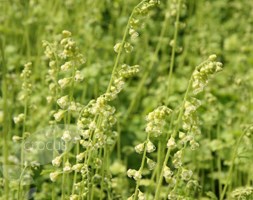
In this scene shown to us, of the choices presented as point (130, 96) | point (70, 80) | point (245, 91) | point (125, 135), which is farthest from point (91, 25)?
point (70, 80)

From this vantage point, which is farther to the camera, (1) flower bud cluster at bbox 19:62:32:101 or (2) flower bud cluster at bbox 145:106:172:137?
(1) flower bud cluster at bbox 19:62:32:101

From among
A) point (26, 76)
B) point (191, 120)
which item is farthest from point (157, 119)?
point (26, 76)

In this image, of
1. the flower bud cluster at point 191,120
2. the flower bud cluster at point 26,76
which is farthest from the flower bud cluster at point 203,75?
the flower bud cluster at point 26,76

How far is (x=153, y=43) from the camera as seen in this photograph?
5934mm

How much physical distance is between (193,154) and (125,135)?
0.65m

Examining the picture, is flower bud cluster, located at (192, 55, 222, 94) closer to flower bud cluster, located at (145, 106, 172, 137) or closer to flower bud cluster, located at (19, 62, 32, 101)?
Result: flower bud cluster, located at (145, 106, 172, 137)

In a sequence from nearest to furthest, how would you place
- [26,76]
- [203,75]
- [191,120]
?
[203,75] → [191,120] → [26,76]

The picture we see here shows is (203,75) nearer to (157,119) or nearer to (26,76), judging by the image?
(157,119)

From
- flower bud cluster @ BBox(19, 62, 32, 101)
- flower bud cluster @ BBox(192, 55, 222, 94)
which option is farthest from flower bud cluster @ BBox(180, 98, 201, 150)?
flower bud cluster @ BBox(19, 62, 32, 101)

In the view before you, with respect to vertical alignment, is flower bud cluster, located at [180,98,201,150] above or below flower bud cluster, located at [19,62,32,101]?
below

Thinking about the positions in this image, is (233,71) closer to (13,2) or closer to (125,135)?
(125,135)

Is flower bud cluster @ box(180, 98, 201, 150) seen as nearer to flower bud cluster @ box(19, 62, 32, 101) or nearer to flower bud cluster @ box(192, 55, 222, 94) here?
flower bud cluster @ box(192, 55, 222, 94)

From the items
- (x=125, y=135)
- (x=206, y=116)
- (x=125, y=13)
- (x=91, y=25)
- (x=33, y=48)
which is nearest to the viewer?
(x=206, y=116)

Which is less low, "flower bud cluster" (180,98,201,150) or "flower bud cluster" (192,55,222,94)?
"flower bud cluster" (192,55,222,94)
